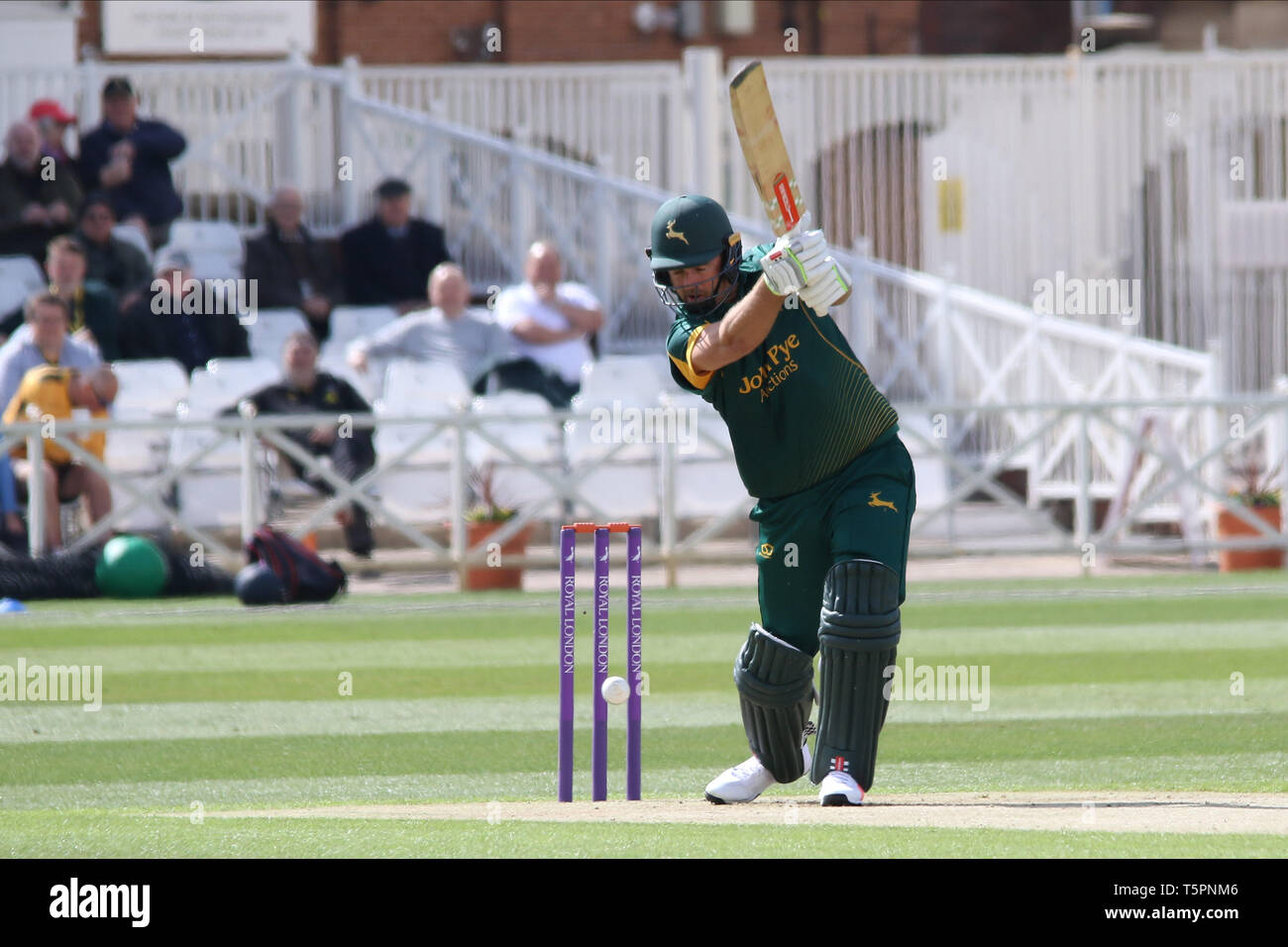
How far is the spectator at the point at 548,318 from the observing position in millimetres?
17219

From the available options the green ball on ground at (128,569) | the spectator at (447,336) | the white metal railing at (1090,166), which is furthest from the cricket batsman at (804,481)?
the white metal railing at (1090,166)

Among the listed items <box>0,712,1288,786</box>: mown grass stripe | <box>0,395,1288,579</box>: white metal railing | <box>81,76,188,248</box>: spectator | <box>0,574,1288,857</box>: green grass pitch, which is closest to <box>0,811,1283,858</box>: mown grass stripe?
<box>0,574,1288,857</box>: green grass pitch

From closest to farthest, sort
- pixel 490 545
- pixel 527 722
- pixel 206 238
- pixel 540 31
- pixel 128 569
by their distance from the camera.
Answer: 1. pixel 527 722
2. pixel 128 569
3. pixel 490 545
4. pixel 206 238
5. pixel 540 31

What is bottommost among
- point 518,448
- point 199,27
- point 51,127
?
point 518,448

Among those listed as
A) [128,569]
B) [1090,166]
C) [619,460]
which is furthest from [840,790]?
[1090,166]

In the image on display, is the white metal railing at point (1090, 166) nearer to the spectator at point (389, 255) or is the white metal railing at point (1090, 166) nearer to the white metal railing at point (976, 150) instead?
the white metal railing at point (976, 150)

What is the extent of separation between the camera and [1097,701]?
30.5ft

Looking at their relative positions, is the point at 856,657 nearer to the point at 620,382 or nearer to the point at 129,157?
the point at 620,382

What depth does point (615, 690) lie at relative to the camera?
6.32m

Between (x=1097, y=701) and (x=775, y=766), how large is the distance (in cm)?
306

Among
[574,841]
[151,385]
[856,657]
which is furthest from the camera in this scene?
[151,385]

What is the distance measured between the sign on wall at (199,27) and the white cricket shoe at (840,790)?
1818cm

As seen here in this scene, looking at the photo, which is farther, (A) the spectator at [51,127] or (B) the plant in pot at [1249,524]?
(A) the spectator at [51,127]

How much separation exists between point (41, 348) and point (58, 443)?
1.12m
